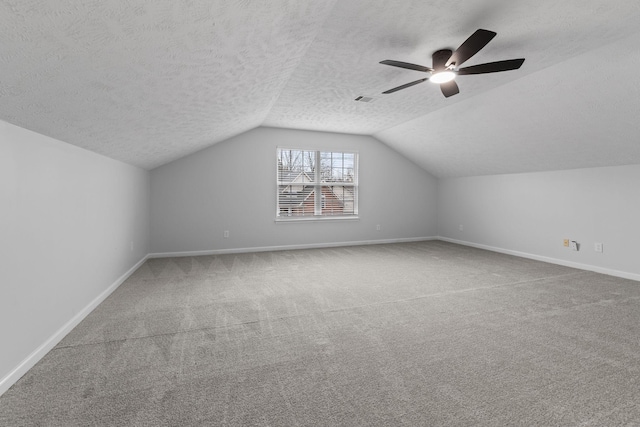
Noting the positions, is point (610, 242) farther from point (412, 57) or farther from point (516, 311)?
point (412, 57)

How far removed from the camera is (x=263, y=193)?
18.3 ft

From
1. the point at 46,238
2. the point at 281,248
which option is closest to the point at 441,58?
the point at 46,238

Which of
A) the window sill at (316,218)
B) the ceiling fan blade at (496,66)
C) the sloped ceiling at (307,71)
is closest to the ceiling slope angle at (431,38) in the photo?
the sloped ceiling at (307,71)

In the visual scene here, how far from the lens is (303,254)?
532 centimetres

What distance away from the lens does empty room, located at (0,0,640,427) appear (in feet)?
4.79

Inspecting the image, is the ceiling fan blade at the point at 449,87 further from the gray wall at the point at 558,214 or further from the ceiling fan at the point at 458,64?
the gray wall at the point at 558,214

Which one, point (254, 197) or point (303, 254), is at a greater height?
point (254, 197)

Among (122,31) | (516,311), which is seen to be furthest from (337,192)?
(122,31)

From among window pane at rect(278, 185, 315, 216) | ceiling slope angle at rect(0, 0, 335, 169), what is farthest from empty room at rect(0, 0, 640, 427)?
window pane at rect(278, 185, 315, 216)

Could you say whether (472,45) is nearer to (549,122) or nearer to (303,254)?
(549,122)

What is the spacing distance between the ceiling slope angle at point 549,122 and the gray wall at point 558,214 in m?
0.21

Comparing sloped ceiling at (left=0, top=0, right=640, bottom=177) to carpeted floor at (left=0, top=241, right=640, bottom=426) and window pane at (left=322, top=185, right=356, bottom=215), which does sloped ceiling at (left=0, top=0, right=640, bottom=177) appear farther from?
window pane at (left=322, top=185, right=356, bottom=215)

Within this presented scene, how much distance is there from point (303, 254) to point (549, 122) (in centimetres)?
399

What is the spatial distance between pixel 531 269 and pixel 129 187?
559cm
